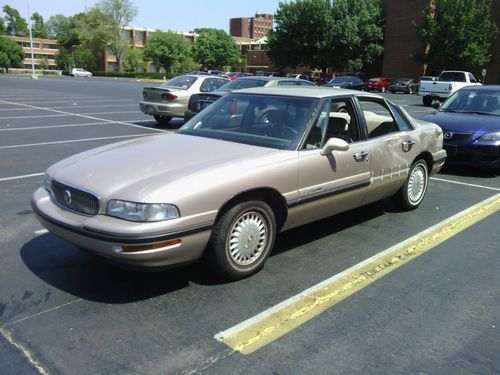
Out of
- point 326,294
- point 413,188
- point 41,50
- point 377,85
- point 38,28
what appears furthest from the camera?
point 38,28

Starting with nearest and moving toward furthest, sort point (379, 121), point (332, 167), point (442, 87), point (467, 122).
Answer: point (332, 167)
point (379, 121)
point (467, 122)
point (442, 87)

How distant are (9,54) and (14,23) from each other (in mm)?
45908

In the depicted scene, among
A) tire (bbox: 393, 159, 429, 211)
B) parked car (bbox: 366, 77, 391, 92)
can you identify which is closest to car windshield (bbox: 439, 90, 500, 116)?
tire (bbox: 393, 159, 429, 211)

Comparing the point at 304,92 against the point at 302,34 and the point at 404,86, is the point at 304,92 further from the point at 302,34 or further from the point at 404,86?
the point at 302,34

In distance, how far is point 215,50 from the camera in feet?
267

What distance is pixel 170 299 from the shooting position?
140 inches

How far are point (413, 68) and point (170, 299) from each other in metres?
50.6

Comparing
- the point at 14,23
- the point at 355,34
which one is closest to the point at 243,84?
the point at 355,34

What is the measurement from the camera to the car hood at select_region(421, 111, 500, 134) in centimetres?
795

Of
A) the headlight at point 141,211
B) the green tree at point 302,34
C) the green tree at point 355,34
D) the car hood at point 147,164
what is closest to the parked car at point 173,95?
the car hood at point 147,164

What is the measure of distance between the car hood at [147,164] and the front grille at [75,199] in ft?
0.16

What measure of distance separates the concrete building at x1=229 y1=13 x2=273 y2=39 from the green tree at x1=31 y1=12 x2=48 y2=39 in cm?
6803

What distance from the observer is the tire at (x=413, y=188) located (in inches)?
227

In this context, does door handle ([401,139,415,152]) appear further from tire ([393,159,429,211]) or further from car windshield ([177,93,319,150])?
car windshield ([177,93,319,150])
